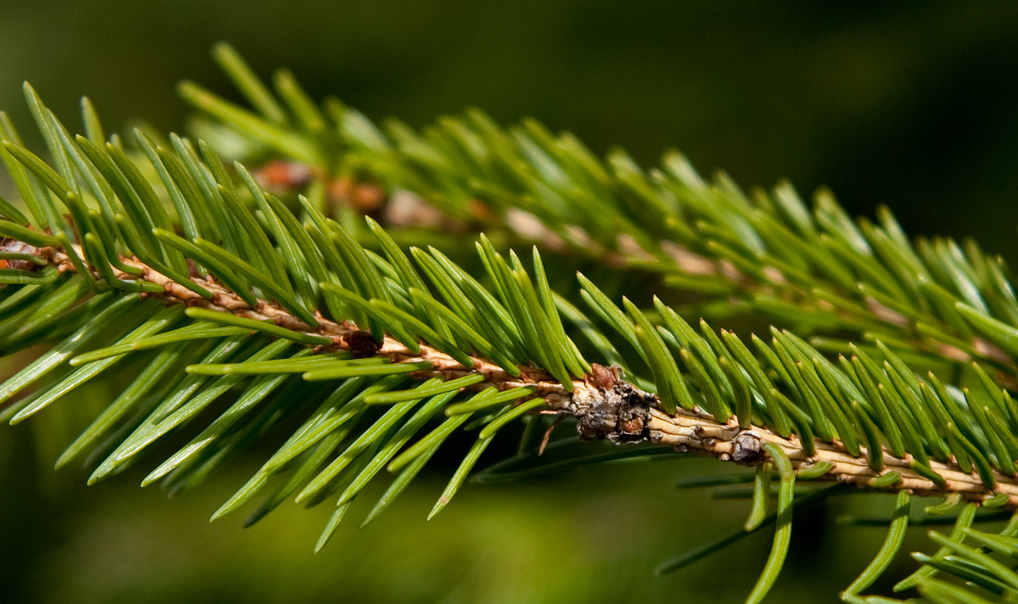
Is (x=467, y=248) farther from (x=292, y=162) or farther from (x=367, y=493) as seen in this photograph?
(x=367, y=493)

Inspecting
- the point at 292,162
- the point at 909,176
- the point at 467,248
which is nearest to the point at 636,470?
the point at 467,248

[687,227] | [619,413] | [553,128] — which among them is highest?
[553,128]

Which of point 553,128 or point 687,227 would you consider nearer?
point 687,227

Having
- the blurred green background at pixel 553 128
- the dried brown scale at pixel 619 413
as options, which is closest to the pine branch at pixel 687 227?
the dried brown scale at pixel 619 413

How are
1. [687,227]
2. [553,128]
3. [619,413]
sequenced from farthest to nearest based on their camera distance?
[553,128]
[687,227]
[619,413]

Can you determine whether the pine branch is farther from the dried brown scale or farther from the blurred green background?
the blurred green background

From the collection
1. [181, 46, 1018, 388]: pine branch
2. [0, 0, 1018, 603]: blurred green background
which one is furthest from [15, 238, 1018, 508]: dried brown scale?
[0, 0, 1018, 603]: blurred green background

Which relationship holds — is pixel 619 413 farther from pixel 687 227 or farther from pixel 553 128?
pixel 553 128

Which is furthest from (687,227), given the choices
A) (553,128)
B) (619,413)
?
(553,128)
